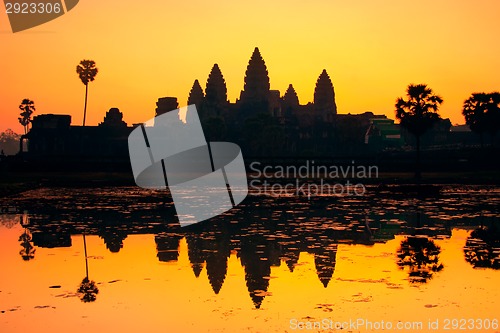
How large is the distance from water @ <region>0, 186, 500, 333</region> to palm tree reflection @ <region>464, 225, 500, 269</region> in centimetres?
5

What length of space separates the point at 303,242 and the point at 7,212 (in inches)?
659

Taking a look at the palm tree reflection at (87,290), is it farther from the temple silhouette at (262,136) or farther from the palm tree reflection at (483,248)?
the temple silhouette at (262,136)

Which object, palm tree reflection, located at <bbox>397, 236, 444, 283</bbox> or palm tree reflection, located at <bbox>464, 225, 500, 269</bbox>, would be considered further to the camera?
palm tree reflection, located at <bbox>464, 225, 500, 269</bbox>

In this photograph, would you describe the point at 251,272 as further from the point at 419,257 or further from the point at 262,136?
the point at 262,136

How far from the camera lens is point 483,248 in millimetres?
23031

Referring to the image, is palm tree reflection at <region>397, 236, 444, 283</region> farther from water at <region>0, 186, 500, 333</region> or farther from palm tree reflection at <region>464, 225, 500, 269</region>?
palm tree reflection at <region>464, 225, 500, 269</region>

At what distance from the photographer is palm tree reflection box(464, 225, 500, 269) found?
20.4 meters

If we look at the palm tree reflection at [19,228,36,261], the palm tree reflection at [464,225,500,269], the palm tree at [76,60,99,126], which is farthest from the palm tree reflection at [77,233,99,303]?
the palm tree at [76,60,99,126]

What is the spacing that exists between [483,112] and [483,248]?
272 feet

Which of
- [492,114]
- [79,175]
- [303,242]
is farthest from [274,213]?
[492,114]

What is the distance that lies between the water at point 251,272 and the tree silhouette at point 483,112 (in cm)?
6947

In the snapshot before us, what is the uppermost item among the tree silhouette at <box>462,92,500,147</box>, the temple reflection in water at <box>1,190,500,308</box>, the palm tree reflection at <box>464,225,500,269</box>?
the tree silhouette at <box>462,92,500,147</box>

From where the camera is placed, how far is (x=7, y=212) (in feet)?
118

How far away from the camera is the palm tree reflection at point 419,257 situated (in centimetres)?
1875
